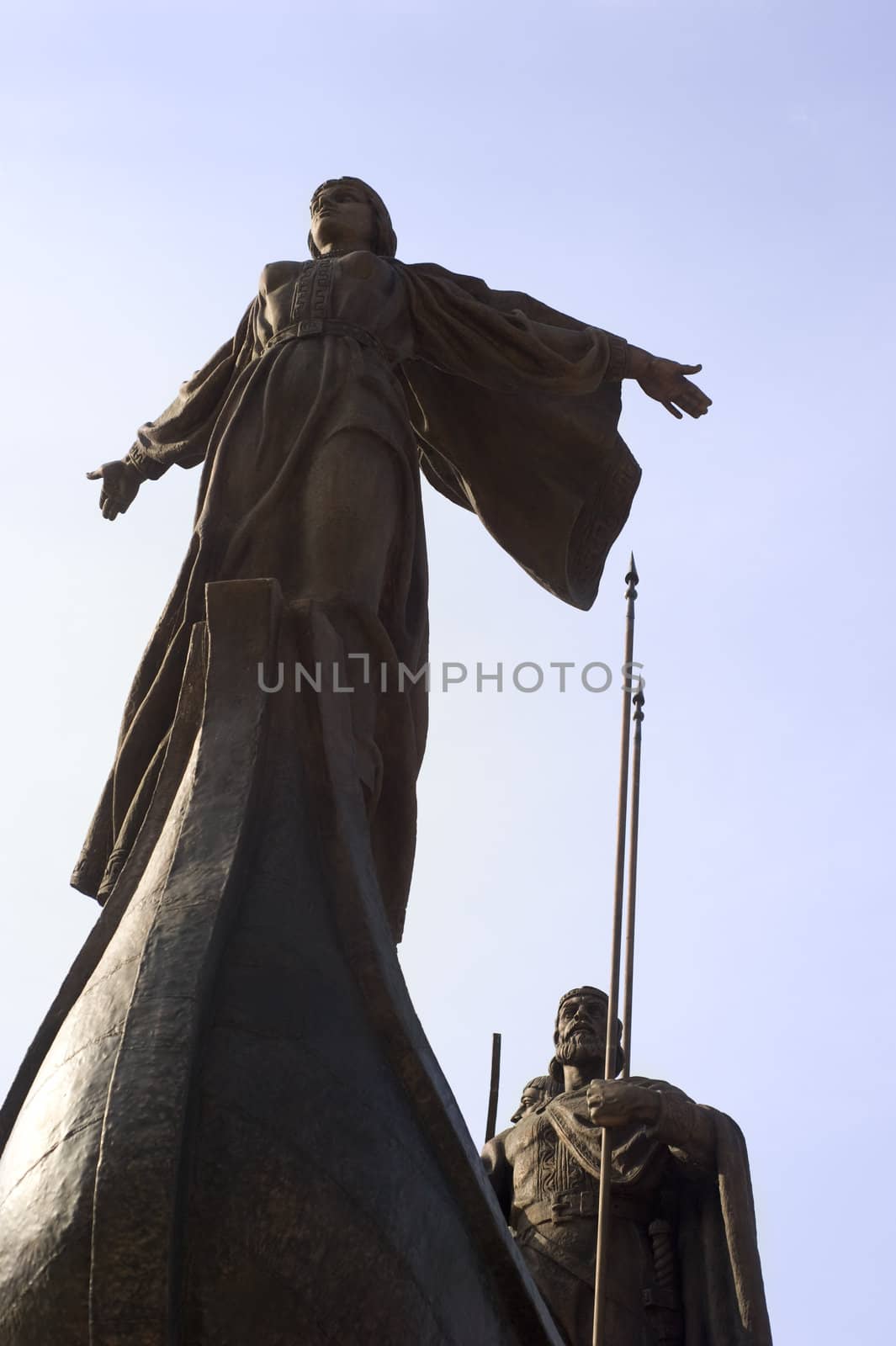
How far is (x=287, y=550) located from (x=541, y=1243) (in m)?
2.94

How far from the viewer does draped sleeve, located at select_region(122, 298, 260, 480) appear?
7.93 meters

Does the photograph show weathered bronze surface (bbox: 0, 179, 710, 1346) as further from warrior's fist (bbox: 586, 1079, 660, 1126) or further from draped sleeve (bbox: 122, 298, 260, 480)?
warrior's fist (bbox: 586, 1079, 660, 1126)

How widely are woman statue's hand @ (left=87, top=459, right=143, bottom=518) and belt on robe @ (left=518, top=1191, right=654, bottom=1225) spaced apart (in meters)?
3.09

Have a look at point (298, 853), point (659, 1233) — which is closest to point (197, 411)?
point (298, 853)

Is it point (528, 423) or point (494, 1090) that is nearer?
point (528, 423)

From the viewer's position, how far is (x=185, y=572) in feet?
23.7

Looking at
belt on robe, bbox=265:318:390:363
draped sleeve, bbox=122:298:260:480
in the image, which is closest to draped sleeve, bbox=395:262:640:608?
belt on robe, bbox=265:318:390:363

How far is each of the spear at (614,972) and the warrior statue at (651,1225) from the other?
117 millimetres

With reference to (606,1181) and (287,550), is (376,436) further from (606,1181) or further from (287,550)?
(606,1181)

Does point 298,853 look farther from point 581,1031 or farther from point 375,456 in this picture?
point 581,1031

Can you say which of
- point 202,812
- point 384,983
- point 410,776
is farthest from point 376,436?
point 384,983

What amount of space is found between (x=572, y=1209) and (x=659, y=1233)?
37 centimetres

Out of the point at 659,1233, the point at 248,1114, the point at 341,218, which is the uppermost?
the point at 341,218

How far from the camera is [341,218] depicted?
320 inches
